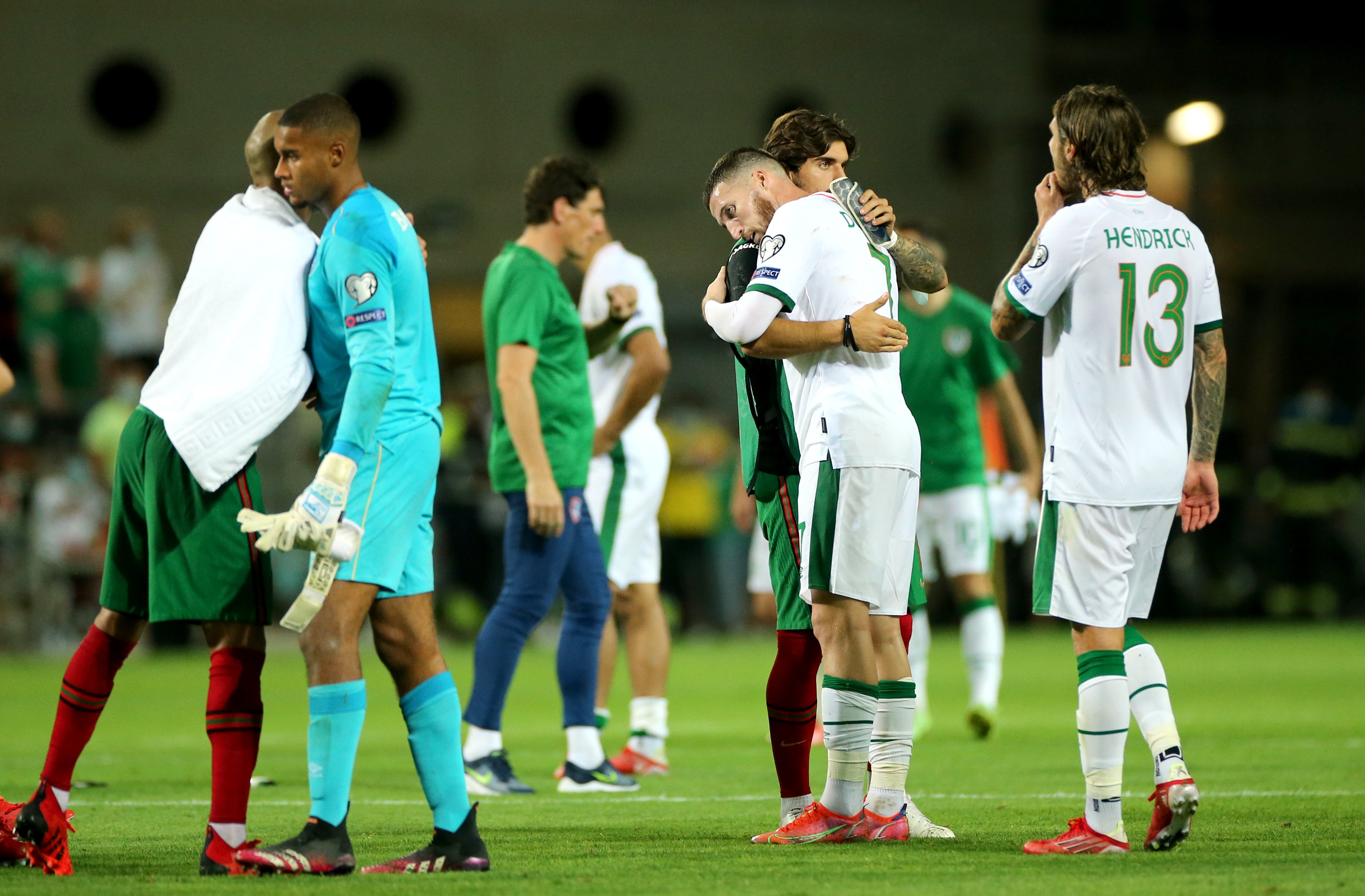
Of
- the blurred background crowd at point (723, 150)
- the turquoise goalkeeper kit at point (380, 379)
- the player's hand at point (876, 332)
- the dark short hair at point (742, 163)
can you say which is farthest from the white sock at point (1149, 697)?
the blurred background crowd at point (723, 150)

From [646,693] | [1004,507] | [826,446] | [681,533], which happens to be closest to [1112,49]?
[681,533]

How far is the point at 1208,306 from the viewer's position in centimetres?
534

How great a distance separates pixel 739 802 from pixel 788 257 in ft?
7.63

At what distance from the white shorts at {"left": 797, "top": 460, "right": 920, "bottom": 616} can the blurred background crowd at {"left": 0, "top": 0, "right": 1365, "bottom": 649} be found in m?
13.7

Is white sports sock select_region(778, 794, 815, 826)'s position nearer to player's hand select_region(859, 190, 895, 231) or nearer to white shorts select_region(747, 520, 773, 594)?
player's hand select_region(859, 190, 895, 231)

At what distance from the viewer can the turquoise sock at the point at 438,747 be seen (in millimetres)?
4805

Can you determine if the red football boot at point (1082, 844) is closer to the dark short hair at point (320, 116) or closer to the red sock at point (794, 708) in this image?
the red sock at point (794, 708)

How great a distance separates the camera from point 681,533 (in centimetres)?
1925

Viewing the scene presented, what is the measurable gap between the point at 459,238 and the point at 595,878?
22298 millimetres

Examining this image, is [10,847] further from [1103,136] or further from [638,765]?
[1103,136]

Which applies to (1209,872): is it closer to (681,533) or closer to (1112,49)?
(681,533)

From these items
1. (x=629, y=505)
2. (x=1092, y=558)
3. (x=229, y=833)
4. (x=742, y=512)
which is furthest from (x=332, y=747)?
(x=742, y=512)

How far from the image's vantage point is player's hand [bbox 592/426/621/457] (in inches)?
314

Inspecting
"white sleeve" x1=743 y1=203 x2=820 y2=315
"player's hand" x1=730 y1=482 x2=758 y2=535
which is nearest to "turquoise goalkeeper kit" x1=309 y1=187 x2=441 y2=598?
"white sleeve" x1=743 y1=203 x2=820 y2=315
